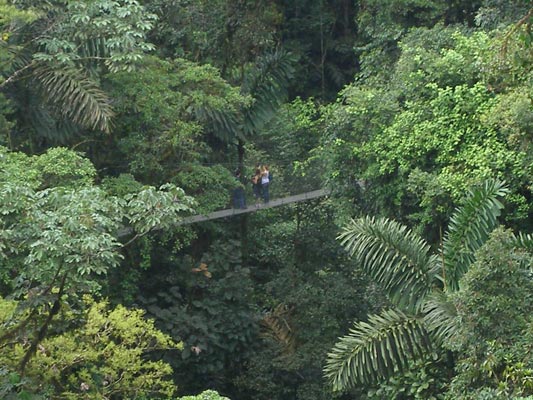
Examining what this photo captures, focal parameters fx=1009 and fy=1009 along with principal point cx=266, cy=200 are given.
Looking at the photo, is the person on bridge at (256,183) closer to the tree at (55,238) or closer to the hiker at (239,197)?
the hiker at (239,197)

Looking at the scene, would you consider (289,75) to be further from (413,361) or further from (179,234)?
(413,361)

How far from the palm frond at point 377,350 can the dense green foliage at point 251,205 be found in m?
0.03

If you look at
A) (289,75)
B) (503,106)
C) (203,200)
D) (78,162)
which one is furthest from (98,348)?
(289,75)

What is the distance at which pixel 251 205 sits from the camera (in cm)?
2022

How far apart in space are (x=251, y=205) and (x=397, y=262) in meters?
7.31

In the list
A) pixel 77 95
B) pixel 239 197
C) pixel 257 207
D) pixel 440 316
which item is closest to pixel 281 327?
pixel 257 207

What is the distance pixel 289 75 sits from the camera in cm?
2095

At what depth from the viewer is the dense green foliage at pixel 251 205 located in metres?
11.8

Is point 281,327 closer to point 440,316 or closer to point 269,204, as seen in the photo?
point 269,204

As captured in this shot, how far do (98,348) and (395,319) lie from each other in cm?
409

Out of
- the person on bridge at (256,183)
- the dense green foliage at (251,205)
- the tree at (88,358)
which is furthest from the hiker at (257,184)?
the tree at (88,358)

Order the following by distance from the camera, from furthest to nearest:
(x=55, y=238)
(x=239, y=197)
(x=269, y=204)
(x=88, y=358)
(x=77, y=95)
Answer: (x=269, y=204), (x=239, y=197), (x=77, y=95), (x=88, y=358), (x=55, y=238)

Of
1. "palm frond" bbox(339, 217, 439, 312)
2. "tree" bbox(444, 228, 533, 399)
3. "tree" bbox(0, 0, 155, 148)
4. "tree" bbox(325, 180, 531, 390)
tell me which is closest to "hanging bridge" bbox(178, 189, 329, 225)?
"tree" bbox(0, 0, 155, 148)

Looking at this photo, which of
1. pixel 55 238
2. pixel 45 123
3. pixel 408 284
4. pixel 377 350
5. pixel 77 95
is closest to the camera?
pixel 55 238
